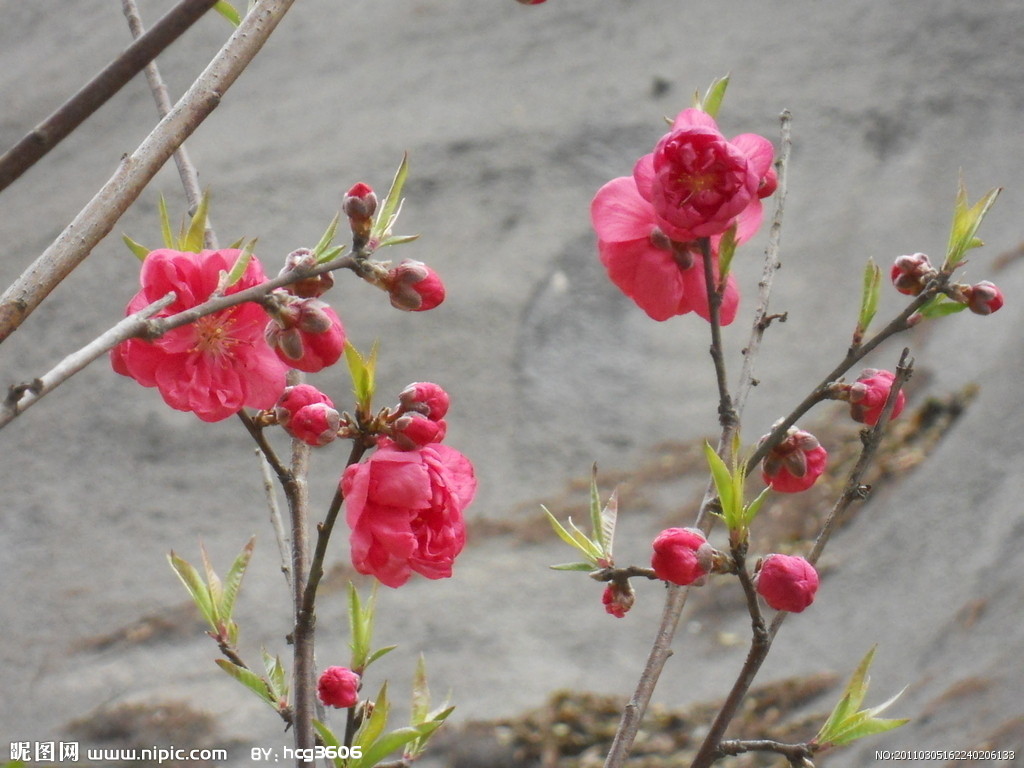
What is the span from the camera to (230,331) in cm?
52

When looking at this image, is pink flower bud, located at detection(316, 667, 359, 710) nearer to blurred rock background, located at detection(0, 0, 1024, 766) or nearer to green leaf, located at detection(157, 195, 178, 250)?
green leaf, located at detection(157, 195, 178, 250)

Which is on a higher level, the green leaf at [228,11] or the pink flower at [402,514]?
the green leaf at [228,11]

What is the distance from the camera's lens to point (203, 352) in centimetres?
51

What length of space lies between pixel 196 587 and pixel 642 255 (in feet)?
1.24

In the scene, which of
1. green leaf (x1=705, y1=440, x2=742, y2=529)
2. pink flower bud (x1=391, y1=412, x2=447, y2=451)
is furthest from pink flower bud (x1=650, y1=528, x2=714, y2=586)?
pink flower bud (x1=391, y1=412, x2=447, y2=451)

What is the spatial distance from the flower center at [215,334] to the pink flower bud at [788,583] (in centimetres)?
29

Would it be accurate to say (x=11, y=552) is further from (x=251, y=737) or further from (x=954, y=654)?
(x=954, y=654)

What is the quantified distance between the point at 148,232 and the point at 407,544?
4671 millimetres

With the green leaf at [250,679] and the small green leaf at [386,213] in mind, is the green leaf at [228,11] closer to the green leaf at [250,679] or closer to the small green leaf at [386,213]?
the small green leaf at [386,213]

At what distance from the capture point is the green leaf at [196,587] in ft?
2.25

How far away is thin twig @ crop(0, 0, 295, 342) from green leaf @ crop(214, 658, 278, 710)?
265 millimetres

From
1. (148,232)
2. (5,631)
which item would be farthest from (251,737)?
(148,232)

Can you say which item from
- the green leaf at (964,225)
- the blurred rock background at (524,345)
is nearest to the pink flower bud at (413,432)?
the green leaf at (964,225)

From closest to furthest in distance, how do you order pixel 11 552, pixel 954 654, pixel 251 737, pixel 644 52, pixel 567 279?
pixel 954 654 → pixel 251 737 → pixel 11 552 → pixel 567 279 → pixel 644 52
